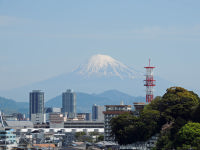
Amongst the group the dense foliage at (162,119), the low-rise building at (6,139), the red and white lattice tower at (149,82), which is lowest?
the low-rise building at (6,139)

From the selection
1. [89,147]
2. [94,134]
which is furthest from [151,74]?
[94,134]

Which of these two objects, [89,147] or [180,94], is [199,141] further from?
[89,147]

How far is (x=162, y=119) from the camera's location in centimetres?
10444

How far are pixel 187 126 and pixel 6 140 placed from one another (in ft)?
116

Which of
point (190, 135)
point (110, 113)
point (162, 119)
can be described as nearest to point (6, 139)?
point (162, 119)

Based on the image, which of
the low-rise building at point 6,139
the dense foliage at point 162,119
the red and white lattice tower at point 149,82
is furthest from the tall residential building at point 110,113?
the low-rise building at point 6,139

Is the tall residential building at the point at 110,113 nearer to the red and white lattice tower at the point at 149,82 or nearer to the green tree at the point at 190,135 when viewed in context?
the red and white lattice tower at the point at 149,82

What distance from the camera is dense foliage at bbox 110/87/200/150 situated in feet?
320

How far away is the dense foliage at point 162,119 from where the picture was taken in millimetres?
97625

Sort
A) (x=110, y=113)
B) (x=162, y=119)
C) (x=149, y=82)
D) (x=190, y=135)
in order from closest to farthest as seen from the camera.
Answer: (x=190, y=135) < (x=162, y=119) < (x=149, y=82) < (x=110, y=113)

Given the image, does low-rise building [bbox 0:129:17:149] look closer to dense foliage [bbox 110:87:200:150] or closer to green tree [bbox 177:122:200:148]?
dense foliage [bbox 110:87:200:150]

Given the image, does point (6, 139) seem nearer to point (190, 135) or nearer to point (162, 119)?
point (162, 119)

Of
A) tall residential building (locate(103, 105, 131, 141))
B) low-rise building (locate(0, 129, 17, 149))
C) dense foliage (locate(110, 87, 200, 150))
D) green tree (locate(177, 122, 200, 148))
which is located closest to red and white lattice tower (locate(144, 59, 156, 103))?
tall residential building (locate(103, 105, 131, 141))

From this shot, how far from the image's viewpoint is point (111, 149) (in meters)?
115
